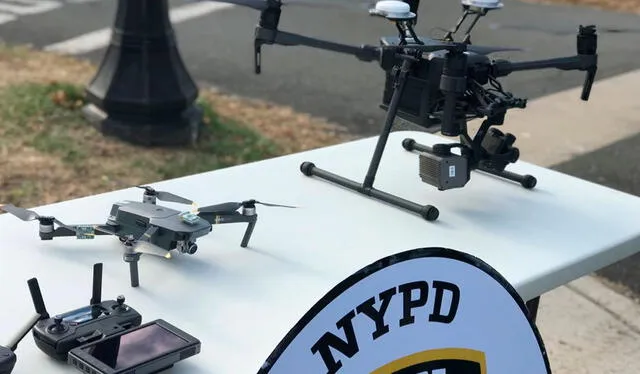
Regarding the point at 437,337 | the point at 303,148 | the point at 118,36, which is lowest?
the point at 303,148

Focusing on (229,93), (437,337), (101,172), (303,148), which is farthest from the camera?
(229,93)

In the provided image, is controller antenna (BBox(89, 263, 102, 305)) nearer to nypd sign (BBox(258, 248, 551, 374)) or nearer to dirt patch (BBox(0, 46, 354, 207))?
nypd sign (BBox(258, 248, 551, 374))

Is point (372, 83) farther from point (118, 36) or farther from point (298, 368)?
point (298, 368)

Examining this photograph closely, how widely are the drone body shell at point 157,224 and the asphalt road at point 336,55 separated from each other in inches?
146

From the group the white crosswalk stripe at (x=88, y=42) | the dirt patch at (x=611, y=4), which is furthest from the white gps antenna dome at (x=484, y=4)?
the dirt patch at (x=611, y=4)

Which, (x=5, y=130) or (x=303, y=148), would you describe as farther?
(x=303, y=148)

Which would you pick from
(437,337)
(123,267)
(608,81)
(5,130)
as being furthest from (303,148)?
(437,337)

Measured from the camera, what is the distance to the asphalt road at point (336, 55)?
5.91 meters

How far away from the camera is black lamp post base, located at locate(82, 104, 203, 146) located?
4.66m

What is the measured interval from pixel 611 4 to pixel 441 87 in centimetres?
1005

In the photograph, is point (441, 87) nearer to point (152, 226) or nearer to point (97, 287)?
point (152, 226)

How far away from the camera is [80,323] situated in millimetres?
1192

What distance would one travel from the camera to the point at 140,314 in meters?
1.27

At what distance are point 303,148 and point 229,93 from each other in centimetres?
141
